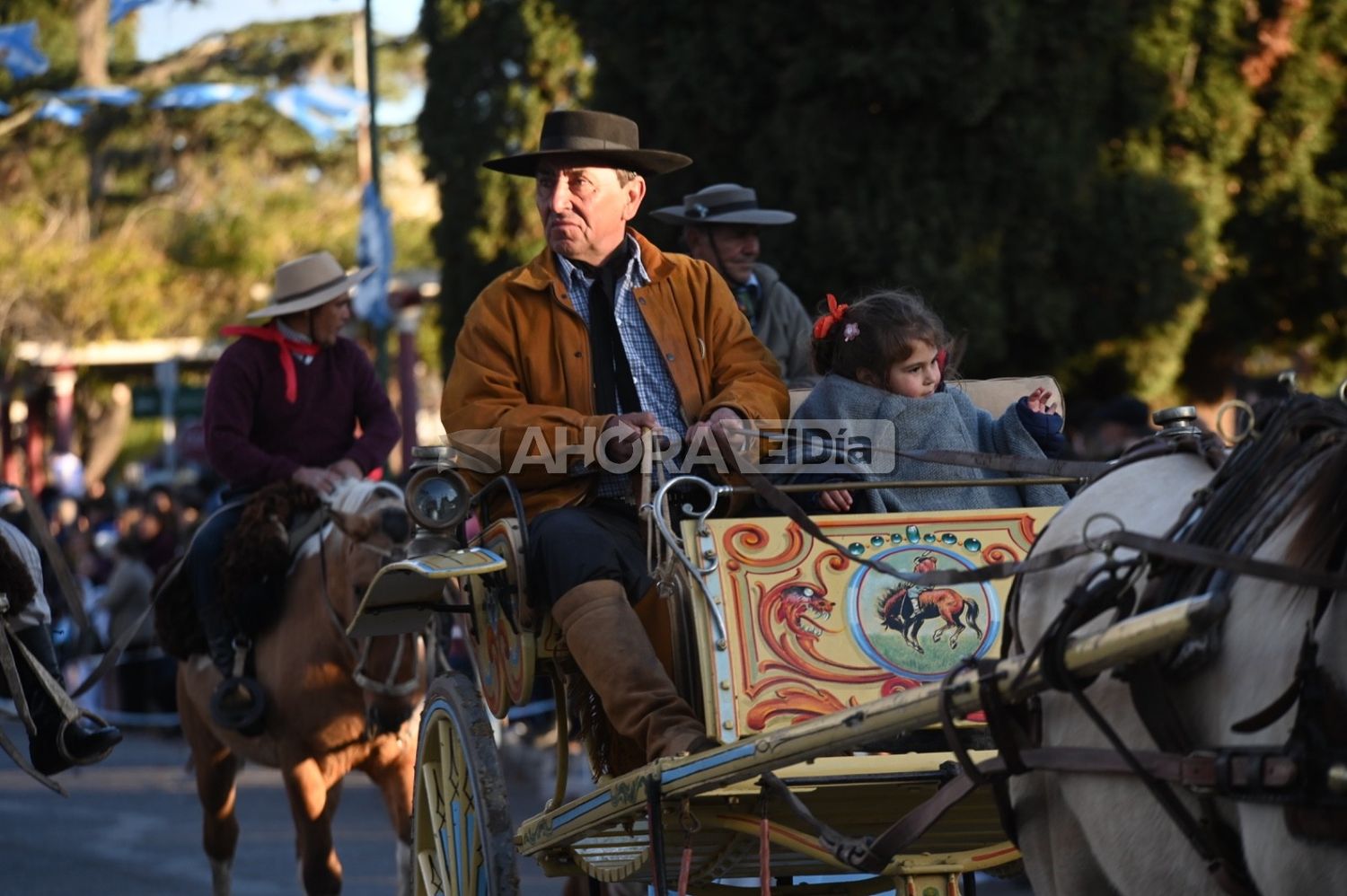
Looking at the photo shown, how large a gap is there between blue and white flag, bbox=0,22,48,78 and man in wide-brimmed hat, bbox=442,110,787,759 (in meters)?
23.3

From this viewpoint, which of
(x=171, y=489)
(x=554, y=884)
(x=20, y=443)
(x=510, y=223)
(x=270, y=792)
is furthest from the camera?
(x=20, y=443)

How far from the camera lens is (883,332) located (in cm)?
488

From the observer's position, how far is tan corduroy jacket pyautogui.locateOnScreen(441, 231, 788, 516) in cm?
518

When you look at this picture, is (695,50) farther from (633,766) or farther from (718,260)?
(633,766)

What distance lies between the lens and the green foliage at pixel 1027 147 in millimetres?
14102

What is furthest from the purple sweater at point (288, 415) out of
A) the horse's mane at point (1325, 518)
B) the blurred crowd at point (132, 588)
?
the horse's mane at point (1325, 518)

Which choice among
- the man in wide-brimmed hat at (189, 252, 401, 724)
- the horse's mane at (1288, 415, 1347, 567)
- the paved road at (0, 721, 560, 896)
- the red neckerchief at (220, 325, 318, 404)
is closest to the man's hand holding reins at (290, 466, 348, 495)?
the man in wide-brimmed hat at (189, 252, 401, 724)

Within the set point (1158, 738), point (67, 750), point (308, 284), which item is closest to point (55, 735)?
point (67, 750)

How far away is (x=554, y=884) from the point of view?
9.32m

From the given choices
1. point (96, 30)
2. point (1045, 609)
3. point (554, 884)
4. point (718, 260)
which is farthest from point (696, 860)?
point (96, 30)

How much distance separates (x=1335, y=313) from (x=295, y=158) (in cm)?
2711

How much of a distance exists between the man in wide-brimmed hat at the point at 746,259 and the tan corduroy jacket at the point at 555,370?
1928 mm

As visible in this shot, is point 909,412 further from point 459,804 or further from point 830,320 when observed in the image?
point 459,804

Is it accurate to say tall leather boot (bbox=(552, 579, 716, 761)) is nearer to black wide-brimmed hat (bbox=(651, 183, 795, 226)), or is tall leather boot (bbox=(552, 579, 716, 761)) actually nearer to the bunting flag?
black wide-brimmed hat (bbox=(651, 183, 795, 226))
